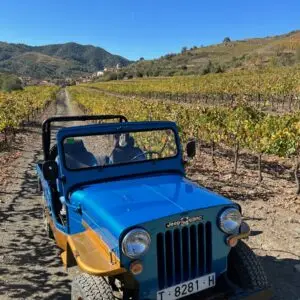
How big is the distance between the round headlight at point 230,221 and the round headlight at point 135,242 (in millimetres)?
820

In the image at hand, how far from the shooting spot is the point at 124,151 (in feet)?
17.4

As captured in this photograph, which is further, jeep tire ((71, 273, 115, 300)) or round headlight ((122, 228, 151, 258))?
jeep tire ((71, 273, 115, 300))

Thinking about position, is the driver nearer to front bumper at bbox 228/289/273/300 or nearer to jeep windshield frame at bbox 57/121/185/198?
jeep windshield frame at bbox 57/121/185/198

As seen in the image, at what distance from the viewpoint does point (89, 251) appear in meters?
4.05

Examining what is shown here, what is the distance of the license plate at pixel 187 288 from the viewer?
12.4ft

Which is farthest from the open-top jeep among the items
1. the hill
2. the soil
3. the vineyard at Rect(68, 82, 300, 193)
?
the hill

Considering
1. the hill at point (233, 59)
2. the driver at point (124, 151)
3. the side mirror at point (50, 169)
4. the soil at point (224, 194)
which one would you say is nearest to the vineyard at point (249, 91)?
the soil at point (224, 194)

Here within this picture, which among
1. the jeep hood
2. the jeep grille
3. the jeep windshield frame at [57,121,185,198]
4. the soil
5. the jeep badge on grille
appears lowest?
the soil

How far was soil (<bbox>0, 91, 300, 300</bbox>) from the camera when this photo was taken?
5613mm

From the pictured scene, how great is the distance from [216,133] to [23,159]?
23.2ft

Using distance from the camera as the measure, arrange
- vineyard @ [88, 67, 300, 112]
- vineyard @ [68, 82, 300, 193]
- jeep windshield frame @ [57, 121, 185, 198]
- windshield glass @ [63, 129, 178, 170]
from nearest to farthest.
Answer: jeep windshield frame @ [57, 121, 185, 198] < windshield glass @ [63, 129, 178, 170] < vineyard @ [68, 82, 300, 193] < vineyard @ [88, 67, 300, 112]

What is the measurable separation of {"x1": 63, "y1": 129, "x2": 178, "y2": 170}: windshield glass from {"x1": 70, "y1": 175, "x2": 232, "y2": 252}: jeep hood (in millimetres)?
378

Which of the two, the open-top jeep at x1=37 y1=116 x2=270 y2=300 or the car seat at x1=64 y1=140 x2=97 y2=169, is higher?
the car seat at x1=64 y1=140 x2=97 y2=169

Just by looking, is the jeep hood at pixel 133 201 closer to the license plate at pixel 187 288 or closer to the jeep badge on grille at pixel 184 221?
the jeep badge on grille at pixel 184 221
